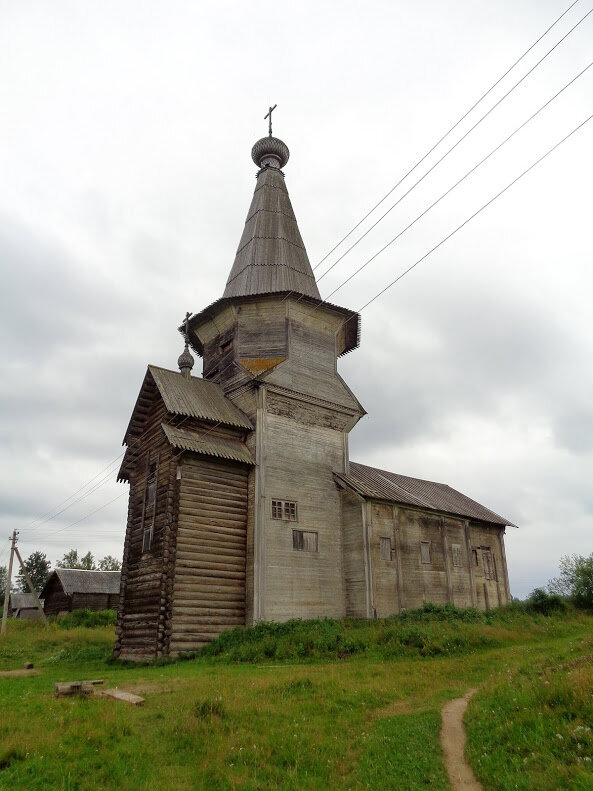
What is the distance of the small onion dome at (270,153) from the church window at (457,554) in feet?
82.8

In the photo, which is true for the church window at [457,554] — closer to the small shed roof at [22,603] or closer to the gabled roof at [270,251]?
the gabled roof at [270,251]

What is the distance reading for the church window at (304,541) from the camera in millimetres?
23797

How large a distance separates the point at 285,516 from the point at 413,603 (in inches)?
312

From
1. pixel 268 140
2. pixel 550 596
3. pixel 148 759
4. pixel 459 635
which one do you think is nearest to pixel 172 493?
pixel 459 635

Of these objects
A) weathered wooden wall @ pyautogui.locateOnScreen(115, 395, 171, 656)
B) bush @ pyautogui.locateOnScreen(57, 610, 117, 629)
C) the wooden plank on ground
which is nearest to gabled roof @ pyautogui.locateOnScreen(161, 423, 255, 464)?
weathered wooden wall @ pyautogui.locateOnScreen(115, 395, 171, 656)

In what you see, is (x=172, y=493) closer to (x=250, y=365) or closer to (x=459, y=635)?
(x=250, y=365)

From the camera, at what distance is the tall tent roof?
29.3m

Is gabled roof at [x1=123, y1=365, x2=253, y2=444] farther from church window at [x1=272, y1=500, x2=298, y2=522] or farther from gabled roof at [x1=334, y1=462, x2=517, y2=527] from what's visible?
gabled roof at [x1=334, y1=462, x2=517, y2=527]

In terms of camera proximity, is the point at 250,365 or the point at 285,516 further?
the point at 250,365

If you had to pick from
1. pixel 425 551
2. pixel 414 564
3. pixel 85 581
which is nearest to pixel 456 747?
pixel 414 564

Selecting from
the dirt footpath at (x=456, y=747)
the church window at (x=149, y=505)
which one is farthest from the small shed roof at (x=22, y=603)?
the dirt footpath at (x=456, y=747)

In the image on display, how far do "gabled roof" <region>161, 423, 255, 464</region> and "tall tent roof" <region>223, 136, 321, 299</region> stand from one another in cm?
775

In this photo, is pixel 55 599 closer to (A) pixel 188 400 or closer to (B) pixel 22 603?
(B) pixel 22 603

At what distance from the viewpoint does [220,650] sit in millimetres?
19969
